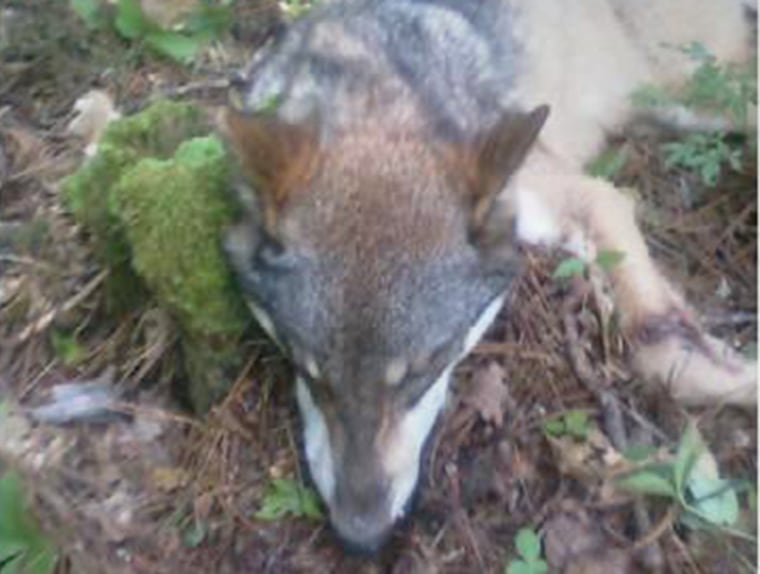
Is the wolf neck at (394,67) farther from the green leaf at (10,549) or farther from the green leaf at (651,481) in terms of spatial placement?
the green leaf at (10,549)

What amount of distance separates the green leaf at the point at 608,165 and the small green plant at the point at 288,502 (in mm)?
1615

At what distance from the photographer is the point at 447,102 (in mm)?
3381

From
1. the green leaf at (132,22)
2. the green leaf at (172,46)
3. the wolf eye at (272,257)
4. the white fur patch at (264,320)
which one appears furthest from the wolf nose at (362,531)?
the green leaf at (132,22)

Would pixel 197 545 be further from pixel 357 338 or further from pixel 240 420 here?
pixel 357 338

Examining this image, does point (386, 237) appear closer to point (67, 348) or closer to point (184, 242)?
point (184, 242)

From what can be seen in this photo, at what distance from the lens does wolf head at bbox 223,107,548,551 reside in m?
2.88

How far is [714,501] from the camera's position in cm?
324

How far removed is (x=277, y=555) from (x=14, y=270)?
114cm

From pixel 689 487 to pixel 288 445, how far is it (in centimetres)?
93

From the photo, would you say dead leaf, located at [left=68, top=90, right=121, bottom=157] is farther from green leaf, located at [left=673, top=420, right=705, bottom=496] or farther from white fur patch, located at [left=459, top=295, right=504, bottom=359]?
green leaf, located at [left=673, top=420, right=705, bottom=496]

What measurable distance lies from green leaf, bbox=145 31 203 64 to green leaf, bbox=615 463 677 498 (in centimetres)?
208

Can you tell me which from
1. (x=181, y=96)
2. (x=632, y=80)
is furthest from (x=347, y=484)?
(x=632, y=80)

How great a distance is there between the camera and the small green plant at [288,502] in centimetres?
321

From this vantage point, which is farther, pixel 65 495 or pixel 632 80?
pixel 632 80
